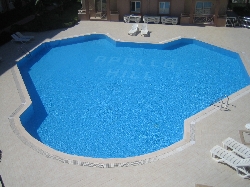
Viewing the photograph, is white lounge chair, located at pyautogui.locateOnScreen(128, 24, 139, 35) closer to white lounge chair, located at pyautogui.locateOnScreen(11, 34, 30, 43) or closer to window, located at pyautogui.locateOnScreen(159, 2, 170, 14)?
window, located at pyautogui.locateOnScreen(159, 2, 170, 14)

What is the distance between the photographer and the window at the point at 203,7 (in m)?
25.8

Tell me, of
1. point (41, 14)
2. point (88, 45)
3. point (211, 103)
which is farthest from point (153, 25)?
point (211, 103)

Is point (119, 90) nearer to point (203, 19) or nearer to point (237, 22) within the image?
point (203, 19)

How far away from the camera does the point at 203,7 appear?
2597 centimetres


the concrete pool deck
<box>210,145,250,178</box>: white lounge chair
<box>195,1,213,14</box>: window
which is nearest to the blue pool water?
the concrete pool deck

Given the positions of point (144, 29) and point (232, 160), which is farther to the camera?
point (144, 29)

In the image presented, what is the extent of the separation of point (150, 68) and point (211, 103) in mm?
5489

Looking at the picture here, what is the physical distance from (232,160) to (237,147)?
754 mm

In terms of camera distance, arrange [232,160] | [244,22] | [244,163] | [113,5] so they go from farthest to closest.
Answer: [113,5]
[244,22]
[232,160]
[244,163]

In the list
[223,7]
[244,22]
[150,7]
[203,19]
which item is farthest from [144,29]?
[244,22]

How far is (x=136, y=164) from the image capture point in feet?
38.8

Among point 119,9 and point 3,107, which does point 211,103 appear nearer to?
point 3,107

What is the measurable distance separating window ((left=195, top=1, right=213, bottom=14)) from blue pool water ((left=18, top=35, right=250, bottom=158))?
4.21m

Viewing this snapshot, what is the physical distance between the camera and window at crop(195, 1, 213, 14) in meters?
25.8
